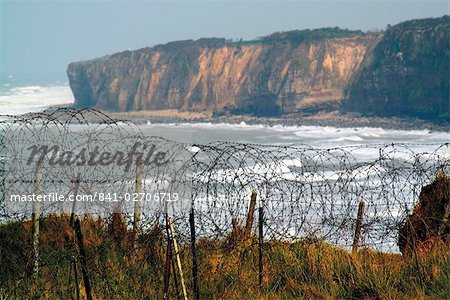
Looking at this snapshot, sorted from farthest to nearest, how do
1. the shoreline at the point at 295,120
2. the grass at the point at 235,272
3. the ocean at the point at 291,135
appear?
the shoreline at the point at 295,120 → the ocean at the point at 291,135 → the grass at the point at 235,272

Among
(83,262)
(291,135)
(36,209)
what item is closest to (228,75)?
(291,135)

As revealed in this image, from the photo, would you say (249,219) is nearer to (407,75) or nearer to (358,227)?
(358,227)

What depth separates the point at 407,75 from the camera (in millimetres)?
107562

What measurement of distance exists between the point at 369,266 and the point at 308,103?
353 ft

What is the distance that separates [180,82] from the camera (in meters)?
130

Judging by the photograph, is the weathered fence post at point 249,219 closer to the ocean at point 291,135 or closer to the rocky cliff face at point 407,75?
the ocean at point 291,135

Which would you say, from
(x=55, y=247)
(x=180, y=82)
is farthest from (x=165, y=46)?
(x=55, y=247)

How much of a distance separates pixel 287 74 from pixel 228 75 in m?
12.3

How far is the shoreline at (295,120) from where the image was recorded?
8925cm

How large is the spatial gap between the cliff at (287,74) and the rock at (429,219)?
295 ft

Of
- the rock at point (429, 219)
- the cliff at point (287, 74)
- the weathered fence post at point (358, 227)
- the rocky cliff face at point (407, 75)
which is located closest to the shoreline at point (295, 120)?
the cliff at point (287, 74)

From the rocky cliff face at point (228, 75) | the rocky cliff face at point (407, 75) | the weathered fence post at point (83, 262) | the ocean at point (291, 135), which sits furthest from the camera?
the rocky cliff face at point (228, 75)

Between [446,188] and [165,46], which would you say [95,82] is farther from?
[446,188]

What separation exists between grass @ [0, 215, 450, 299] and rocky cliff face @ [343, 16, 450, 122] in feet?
307
